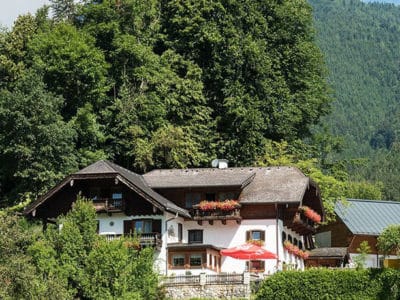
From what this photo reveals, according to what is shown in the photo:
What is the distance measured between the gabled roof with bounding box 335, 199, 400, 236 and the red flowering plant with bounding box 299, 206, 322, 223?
1285 centimetres

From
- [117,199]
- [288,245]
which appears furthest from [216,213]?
[117,199]

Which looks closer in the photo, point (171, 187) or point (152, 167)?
point (171, 187)

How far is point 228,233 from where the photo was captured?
55.4 metres

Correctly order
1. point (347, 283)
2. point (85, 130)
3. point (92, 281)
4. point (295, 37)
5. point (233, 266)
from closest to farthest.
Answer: point (92, 281) < point (347, 283) < point (233, 266) < point (85, 130) < point (295, 37)

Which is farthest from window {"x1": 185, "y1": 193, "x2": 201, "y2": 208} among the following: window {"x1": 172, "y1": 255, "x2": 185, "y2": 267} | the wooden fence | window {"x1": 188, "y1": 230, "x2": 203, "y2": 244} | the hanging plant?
the wooden fence

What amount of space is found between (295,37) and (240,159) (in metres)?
11.7

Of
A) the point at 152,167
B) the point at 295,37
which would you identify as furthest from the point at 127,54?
the point at 295,37

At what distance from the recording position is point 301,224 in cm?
5803

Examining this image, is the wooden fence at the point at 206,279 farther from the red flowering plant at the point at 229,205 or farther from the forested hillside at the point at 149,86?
the forested hillside at the point at 149,86

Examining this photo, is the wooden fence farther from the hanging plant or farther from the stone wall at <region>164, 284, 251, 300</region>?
the hanging plant

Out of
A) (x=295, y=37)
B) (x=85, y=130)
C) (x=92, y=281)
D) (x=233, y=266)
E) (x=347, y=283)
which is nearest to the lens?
(x=92, y=281)

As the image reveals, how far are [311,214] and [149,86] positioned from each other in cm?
1578

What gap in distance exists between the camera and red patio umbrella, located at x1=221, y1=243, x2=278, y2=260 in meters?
49.9

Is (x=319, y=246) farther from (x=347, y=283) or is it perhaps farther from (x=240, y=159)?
(x=347, y=283)
